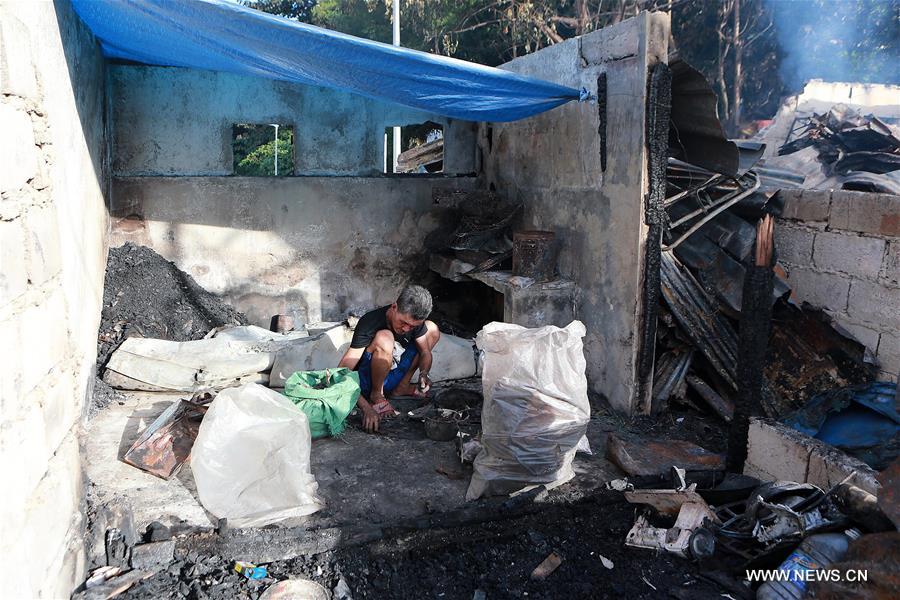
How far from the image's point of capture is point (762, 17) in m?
16.0

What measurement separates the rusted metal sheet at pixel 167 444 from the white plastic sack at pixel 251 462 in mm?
466

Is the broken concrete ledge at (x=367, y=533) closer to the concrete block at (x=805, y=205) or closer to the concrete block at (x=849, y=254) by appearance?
the concrete block at (x=849, y=254)

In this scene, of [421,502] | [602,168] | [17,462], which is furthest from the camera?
[602,168]

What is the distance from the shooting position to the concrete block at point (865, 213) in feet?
14.8

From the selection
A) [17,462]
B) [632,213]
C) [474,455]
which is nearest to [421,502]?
[474,455]

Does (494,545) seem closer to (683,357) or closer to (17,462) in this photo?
(17,462)

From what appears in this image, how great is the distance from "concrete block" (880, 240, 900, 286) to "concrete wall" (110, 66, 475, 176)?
4413 millimetres

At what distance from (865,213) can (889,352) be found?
100 centimetres

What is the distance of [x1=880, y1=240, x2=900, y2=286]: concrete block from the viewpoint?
177 inches

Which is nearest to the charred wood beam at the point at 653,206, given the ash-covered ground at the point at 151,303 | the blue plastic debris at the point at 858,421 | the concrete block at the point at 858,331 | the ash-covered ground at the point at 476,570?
the blue plastic debris at the point at 858,421

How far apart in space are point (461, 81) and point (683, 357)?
2754mm

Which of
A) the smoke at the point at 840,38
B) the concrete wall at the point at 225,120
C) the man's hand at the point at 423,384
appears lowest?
the man's hand at the point at 423,384

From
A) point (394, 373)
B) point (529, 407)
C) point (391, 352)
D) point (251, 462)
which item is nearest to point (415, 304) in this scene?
point (391, 352)

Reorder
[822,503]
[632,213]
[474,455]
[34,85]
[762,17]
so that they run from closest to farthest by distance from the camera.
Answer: [34,85] < [822,503] < [474,455] < [632,213] < [762,17]
